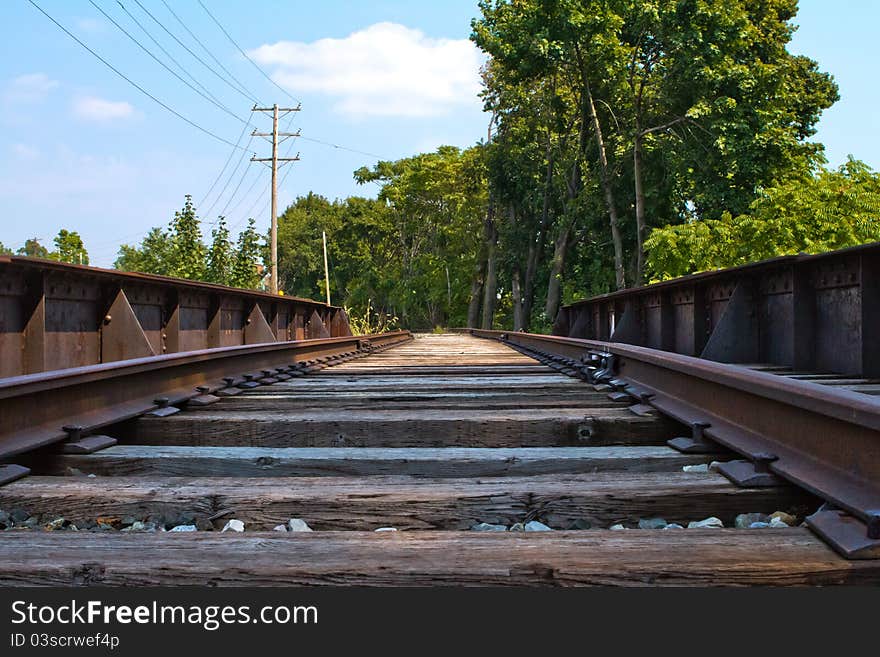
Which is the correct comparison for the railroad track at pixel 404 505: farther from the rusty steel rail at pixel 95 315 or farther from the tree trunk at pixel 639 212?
the tree trunk at pixel 639 212

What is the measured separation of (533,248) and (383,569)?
40.2 metres

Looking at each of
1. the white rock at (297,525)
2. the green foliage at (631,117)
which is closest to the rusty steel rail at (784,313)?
Result: the white rock at (297,525)

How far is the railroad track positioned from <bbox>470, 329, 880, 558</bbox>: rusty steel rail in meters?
0.06

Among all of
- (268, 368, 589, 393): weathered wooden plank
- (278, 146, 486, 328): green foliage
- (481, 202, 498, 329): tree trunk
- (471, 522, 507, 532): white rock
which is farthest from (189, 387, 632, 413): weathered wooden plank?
(278, 146, 486, 328): green foliage

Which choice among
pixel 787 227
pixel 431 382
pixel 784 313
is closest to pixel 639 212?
pixel 787 227

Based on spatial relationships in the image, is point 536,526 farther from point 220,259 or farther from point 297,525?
point 220,259

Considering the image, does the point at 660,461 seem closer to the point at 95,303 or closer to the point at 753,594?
the point at 753,594

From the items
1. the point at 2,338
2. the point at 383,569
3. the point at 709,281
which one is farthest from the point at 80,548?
the point at 709,281

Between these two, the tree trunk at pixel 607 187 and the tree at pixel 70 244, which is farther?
the tree at pixel 70 244

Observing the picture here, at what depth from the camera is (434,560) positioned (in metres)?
1.58

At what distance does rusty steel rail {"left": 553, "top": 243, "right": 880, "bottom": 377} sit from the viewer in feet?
14.9

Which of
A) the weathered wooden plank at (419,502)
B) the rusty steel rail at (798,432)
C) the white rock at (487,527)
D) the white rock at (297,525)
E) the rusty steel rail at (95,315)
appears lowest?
the white rock at (487,527)

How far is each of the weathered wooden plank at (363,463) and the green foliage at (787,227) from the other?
19475 mm

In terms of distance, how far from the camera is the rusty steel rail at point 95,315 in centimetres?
462
